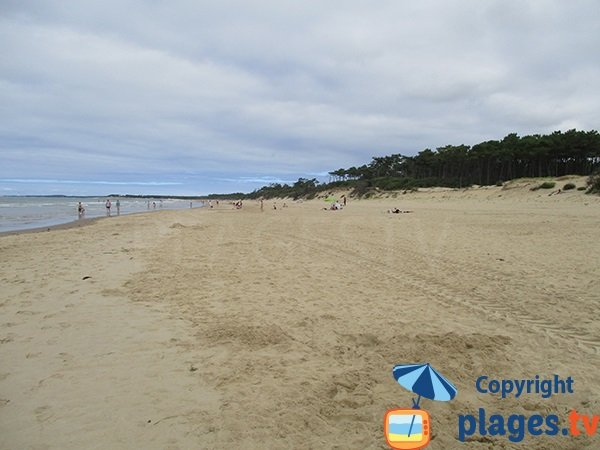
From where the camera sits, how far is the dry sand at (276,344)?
2.79m

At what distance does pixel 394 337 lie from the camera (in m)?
4.40

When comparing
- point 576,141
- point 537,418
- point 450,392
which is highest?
point 576,141

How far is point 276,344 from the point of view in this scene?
427 cm

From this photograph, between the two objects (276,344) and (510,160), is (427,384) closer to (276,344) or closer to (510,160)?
(276,344)

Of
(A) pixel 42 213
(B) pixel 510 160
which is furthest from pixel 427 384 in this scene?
(B) pixel 510 160

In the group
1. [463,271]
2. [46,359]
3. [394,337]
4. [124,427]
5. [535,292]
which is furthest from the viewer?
[463,271]

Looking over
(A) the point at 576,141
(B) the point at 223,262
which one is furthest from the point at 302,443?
(A) the point at 576,141

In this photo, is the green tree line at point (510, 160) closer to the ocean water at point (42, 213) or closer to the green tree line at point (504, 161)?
the green tree line at point (504, 161)

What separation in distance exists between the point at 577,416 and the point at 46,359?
5286 millimetres

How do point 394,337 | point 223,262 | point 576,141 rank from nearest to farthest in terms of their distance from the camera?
1. point 394,337
2. point 223,262
3. point 576,141

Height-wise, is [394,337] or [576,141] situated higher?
[576,141]

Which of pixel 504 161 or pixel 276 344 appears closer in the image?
pixel 276 344

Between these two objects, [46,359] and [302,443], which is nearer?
[302,443]

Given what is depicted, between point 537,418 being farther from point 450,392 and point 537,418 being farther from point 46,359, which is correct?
point 46,359
